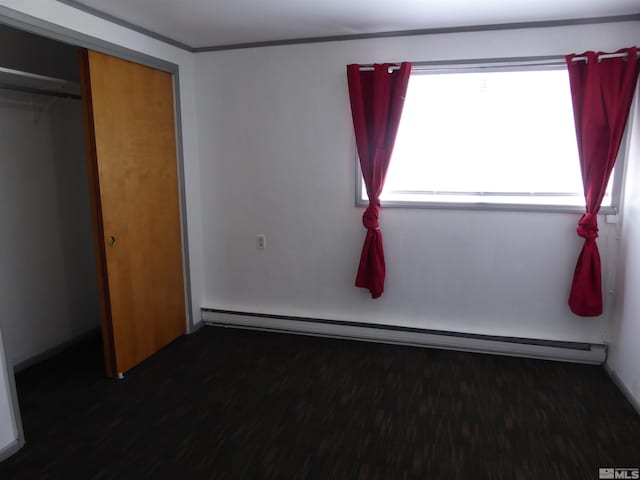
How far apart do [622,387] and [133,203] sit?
3320 millimetres

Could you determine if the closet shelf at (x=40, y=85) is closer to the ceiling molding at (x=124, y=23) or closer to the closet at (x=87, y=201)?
the closet at (x=87, y=201)

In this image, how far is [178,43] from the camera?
133 inches

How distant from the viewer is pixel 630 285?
9.07 feet

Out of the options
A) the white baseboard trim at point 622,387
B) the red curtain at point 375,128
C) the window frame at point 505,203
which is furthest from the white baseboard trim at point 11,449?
the white baseboard trim at point 622,387

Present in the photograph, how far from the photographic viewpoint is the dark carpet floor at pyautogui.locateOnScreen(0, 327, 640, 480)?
2.15 meters

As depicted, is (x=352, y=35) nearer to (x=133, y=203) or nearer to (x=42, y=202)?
(x=133, y=203)

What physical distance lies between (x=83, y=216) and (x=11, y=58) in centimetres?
117

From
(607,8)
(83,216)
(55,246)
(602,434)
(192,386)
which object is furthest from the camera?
(83,216)

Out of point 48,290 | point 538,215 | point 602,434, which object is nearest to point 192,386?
point 48,290

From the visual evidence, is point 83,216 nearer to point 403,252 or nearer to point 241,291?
point 241,291

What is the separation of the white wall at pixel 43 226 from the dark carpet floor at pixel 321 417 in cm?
30

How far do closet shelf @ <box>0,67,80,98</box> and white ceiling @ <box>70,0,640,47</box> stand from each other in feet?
1.61

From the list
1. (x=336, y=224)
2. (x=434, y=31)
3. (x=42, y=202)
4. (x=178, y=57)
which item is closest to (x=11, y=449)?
(x=42, y=202)

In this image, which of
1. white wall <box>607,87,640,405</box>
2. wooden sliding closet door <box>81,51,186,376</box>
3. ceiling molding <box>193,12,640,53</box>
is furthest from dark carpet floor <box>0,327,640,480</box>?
ceiling molding <box>193,12,640,53</box>
